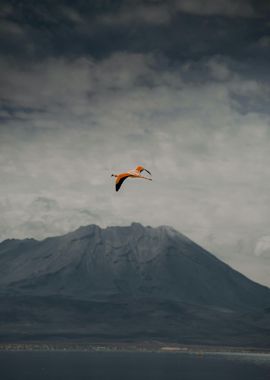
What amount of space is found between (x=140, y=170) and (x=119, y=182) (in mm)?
3600

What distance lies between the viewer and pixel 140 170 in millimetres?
90812

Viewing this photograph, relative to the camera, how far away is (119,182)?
299ft
